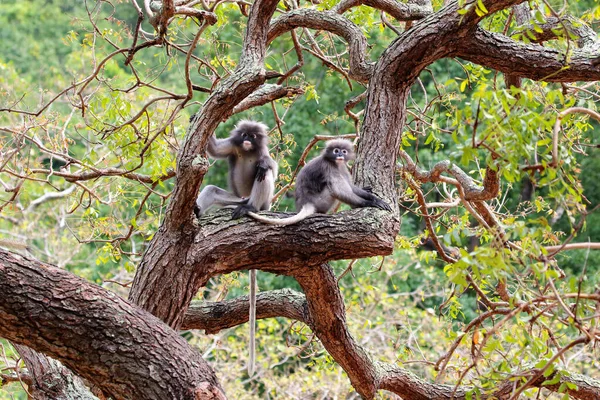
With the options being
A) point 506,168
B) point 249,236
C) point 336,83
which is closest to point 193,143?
point 249,236

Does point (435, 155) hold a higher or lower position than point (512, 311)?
higher

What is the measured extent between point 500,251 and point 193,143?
6.53ft

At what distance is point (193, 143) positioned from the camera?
438cm

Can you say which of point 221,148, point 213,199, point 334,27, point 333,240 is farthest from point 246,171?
point 333,240

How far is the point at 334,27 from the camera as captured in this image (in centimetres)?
559

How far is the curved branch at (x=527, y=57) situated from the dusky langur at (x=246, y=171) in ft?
5.81

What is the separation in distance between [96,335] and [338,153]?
2959 millimetres

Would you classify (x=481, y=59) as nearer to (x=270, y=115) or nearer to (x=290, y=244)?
(x=290, y=244)

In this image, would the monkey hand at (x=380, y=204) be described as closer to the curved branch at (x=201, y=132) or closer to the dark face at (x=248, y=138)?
the curved branch at (x=201, y=132)

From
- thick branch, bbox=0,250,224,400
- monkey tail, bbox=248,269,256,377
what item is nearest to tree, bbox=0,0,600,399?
thick branch, bbox=0,250,224,400

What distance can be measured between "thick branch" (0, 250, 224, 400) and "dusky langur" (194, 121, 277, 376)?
164 centimetres

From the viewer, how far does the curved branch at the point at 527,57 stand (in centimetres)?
496

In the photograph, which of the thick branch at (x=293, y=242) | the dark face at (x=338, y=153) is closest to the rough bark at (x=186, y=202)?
the thick branch at (x=293, y=242)

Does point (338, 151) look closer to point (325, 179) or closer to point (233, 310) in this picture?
point (325, 179)
